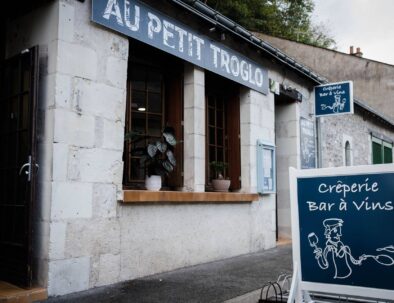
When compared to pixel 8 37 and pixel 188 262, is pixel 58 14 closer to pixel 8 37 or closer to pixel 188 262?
pixel 8 37

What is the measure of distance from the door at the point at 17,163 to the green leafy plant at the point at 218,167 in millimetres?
3243

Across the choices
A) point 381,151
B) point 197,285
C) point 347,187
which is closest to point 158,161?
point 197,285

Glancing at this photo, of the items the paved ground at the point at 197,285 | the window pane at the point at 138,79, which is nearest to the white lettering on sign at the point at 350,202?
the paved ground at the point at 197,285

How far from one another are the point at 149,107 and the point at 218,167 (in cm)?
158

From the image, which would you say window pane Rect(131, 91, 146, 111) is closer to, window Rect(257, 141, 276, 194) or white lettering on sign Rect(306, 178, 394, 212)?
window Rect(257, 141, 276, 194)

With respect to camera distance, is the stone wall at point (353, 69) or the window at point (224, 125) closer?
the window at point (224, 125)

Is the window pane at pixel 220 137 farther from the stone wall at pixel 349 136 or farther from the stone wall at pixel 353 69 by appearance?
the stone wall at pixel 353 69

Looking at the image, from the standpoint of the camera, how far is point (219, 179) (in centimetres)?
714

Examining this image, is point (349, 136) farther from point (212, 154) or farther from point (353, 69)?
point (212, 154)

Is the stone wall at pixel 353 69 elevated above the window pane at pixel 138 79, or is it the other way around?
the stone wall at pixel 353 69

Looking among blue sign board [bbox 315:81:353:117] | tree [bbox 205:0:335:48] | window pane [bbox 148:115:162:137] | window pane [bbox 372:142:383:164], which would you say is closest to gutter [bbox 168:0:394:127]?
blue sign board [bbox 315:81:353:117]

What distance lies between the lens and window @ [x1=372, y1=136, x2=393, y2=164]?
15.1 m

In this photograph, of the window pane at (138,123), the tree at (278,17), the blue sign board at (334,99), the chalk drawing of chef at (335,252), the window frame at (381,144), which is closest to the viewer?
the chalk drawing of chef at (335,252)

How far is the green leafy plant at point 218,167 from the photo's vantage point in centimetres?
717
